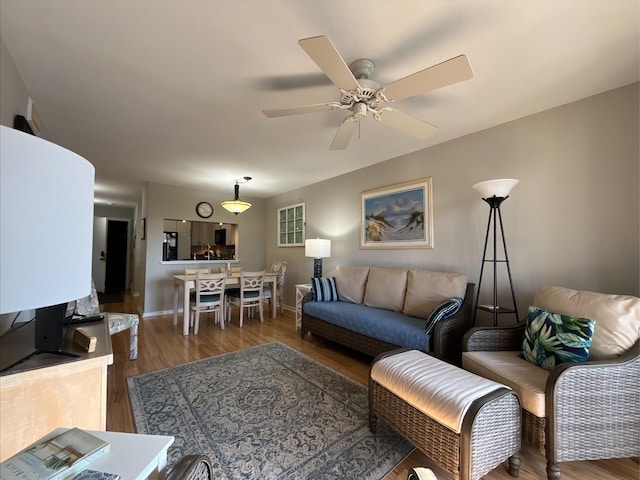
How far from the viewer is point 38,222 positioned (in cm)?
46

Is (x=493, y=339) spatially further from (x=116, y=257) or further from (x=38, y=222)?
(x=116, y=257)

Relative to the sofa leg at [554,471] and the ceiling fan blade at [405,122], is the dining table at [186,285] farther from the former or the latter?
the sofa leg at [554,471]

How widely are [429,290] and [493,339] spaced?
867 mm

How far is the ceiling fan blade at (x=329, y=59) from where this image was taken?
46.6 inches

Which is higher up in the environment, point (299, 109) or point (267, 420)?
point (299, 109)

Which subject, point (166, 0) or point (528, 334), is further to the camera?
point (528, 334)

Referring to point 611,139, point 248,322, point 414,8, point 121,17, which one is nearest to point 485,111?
point 611,139

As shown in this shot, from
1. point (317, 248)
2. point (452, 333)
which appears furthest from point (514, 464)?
point (317, 248)

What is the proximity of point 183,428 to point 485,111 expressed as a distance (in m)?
3.41

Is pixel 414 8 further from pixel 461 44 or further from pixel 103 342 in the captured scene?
pixel 103 342

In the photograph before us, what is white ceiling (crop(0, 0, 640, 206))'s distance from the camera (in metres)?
1.36

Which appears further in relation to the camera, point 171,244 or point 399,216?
point 171,244

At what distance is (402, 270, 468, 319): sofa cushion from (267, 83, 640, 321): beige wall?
23 cm

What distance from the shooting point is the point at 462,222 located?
2.86 metres
